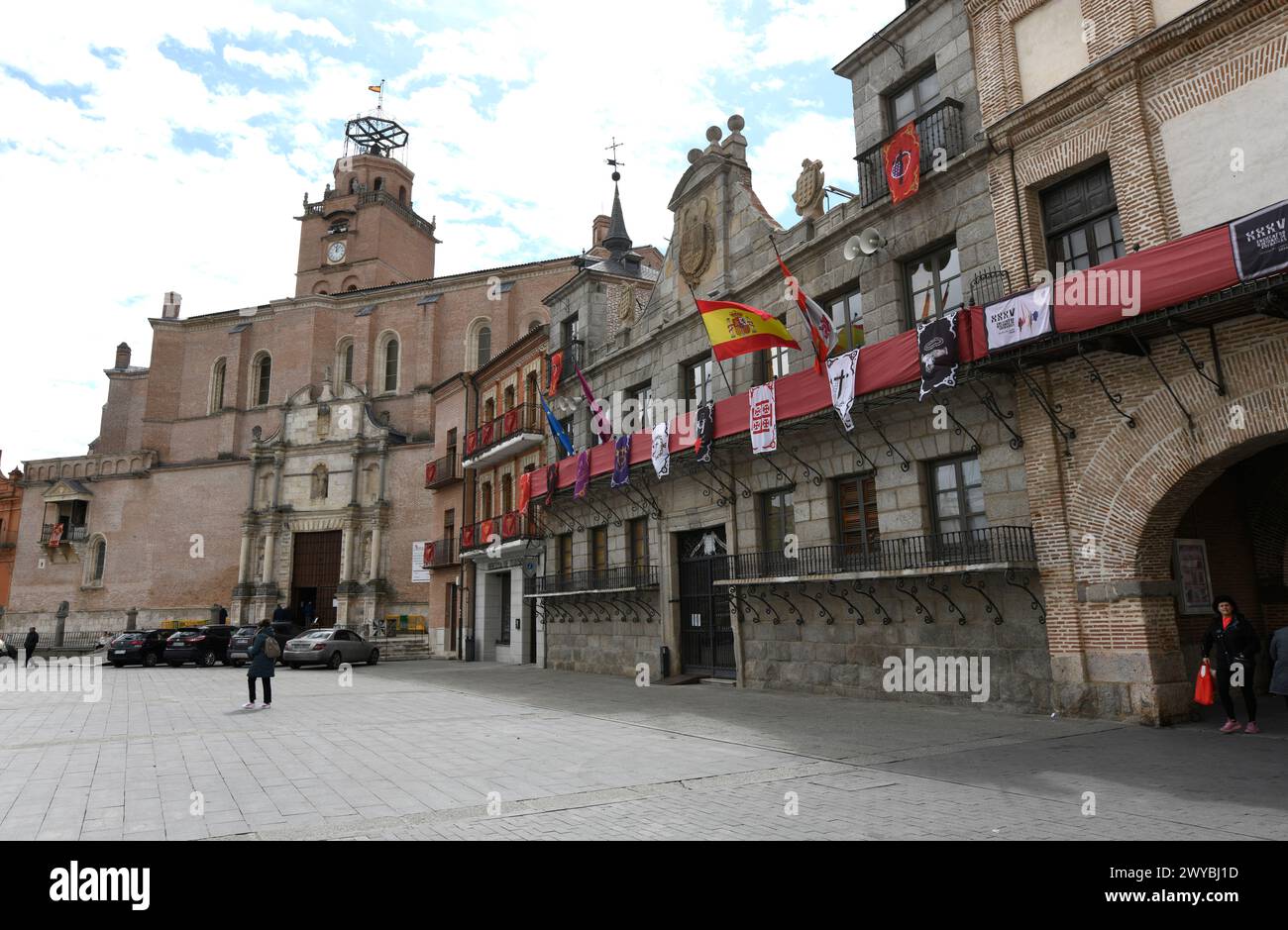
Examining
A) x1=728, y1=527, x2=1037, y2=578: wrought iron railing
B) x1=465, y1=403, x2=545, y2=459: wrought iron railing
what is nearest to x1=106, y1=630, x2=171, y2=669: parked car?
x1=465, y1=403, x2=545, y2=459: wrought iron railing

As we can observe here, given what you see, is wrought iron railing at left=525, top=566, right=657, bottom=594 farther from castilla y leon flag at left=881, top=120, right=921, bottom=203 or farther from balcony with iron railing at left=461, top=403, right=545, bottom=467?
castilla y leon flag at left=881, top=120, right=921, bottom=203

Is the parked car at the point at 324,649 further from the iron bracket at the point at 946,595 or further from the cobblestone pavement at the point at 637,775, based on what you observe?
the iron bracket at the point at 946,595

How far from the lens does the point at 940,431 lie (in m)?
13.0

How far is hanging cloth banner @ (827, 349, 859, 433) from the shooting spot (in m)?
13.3

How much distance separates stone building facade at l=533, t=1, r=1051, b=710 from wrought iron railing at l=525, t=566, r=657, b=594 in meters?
0.12

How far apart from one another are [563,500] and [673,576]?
6177 millimetres

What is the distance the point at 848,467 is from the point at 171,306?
5426 cm

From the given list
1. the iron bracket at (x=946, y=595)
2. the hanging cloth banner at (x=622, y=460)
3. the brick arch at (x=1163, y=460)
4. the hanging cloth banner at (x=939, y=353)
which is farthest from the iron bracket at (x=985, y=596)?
the hanging cloth banner at (x=622, y=460)

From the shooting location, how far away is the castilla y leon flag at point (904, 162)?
44.9 ft

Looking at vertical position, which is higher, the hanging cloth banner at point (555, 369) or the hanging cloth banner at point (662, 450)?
the hanging cloth banner at point (555, 369)

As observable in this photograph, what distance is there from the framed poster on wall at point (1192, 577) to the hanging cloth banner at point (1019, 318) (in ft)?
11.8

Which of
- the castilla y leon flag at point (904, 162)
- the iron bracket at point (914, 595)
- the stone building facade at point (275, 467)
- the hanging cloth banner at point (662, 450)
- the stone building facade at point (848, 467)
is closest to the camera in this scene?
the stone building facade at point (848, 467)

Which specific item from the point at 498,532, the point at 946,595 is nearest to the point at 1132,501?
the point at 946,595

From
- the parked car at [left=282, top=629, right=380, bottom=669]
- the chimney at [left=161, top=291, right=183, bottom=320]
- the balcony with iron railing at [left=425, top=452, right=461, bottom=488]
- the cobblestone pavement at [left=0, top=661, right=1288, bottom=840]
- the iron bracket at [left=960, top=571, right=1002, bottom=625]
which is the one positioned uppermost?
the chimney at [left=161, top=291, right=183, bottom=320]
